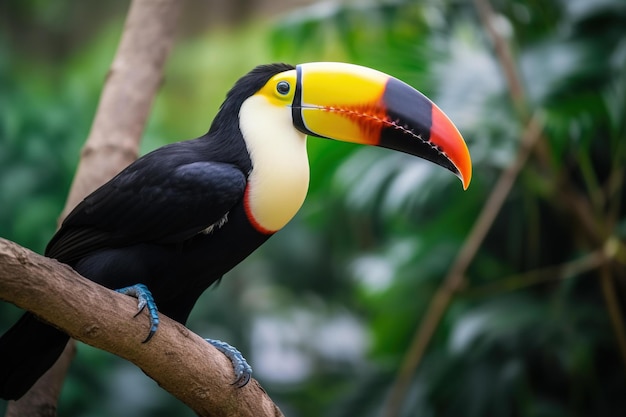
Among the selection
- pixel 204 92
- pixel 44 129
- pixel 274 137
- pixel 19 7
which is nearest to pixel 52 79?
pixel 19 7

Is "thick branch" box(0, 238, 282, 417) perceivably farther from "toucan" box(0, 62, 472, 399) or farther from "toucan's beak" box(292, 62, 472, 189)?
"toucan's beak" box(292, 62, 472, 189)

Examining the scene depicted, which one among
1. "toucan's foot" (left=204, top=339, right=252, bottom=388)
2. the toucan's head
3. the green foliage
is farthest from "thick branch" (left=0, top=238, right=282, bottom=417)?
the green foliage

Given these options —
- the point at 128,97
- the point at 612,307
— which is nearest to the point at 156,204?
the point at 128,97

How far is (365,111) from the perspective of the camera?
1.64 metres

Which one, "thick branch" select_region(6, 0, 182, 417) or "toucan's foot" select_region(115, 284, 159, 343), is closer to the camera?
"toucan's foot" select_region(115, 284, 159, 343)

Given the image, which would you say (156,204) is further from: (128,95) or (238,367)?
(128,95)

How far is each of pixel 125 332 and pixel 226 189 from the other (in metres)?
0.33

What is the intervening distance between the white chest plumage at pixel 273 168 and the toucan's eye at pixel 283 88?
33 millimetres

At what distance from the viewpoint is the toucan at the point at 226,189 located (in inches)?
63.3

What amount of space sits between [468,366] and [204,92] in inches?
119

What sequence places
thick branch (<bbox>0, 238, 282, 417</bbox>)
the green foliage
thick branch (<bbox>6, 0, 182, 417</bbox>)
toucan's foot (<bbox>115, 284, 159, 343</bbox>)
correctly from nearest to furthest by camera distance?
thick branch (<bbox>0, 238, 282, 417</bbox>), toucan's foot (<bbox>115, 284, 159, 343</bbox>), thick branch (<bbox>6, 0, 182, 417</bbox>), the green foliage

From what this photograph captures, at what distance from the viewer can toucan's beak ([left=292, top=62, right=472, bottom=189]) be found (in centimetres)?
161

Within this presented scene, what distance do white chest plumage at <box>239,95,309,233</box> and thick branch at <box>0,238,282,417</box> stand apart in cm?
28

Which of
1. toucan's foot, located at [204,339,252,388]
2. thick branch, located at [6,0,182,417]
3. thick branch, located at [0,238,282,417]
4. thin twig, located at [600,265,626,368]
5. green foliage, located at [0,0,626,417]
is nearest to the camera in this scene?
thick branch, located at [0,238,282,417]
